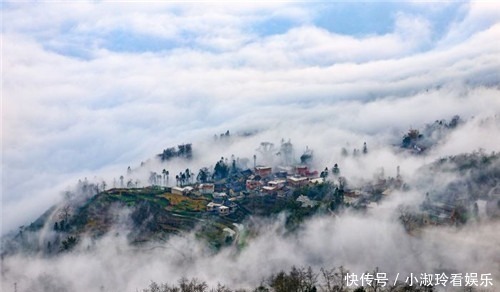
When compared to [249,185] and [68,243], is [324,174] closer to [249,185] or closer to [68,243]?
[249,185]

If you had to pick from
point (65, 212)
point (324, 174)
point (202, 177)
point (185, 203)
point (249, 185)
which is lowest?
point (65, 212)

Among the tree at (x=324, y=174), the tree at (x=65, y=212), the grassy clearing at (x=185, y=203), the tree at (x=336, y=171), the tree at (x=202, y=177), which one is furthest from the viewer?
the tree at (x=202, y=177)

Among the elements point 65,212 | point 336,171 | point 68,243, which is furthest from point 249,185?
point 65,212

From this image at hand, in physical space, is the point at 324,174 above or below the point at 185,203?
above

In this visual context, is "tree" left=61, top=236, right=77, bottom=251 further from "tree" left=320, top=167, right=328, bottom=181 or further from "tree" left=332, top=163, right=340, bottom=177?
"tree" left=332, top=163, right=340, bottom=177

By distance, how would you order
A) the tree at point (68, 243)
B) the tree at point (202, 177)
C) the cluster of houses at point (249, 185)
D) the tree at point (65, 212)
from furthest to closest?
the tree at point (202, 177)
the tree at point (65, 212)
the cluster of houses at point (249, 185)
the tree at point (68, 243)

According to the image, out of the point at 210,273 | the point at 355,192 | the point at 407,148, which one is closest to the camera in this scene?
the point at 210,273

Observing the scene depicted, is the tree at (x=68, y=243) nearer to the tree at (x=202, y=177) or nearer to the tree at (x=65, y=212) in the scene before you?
the tree at (x=65, y=212)

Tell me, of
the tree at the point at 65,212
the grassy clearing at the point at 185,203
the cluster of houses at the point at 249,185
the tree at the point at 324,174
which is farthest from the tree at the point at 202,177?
the tree at the point at 65,212

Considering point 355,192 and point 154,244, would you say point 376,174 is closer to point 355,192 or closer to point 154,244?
point 355,192

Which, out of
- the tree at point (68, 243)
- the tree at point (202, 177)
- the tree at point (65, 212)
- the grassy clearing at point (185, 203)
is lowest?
the tree at point (68, 243)

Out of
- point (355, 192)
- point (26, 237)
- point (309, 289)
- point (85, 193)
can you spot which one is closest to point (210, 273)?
point (309, 289)
